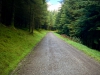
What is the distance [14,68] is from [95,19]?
15253 mm

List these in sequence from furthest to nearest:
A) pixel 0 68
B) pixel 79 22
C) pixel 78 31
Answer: pixel 78 31 → pixel 79 22 → pixel 0 68

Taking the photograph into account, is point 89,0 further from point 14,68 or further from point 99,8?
point 14,68

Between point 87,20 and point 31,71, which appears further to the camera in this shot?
point 87,20

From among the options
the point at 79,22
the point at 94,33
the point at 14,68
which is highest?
the point at 79,22

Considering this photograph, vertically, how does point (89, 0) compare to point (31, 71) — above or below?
above

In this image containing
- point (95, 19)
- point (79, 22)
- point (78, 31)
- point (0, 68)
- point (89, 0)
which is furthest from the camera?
point (78, 31)

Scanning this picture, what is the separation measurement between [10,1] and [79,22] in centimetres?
1274

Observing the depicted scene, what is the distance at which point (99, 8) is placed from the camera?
18.2 m

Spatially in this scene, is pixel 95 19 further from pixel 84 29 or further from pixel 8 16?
pixel 8 16

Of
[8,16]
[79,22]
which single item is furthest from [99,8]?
[8,16]

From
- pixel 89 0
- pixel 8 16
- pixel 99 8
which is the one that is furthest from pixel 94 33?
pixel 8 16

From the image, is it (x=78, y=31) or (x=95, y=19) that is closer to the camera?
(x=95, y=19)

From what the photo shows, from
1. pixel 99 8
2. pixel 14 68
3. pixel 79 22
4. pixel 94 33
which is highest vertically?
pixel 99 8

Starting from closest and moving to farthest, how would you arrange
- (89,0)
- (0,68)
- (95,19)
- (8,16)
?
(0,68) → (89,0) → (95,19) → (8,16)
